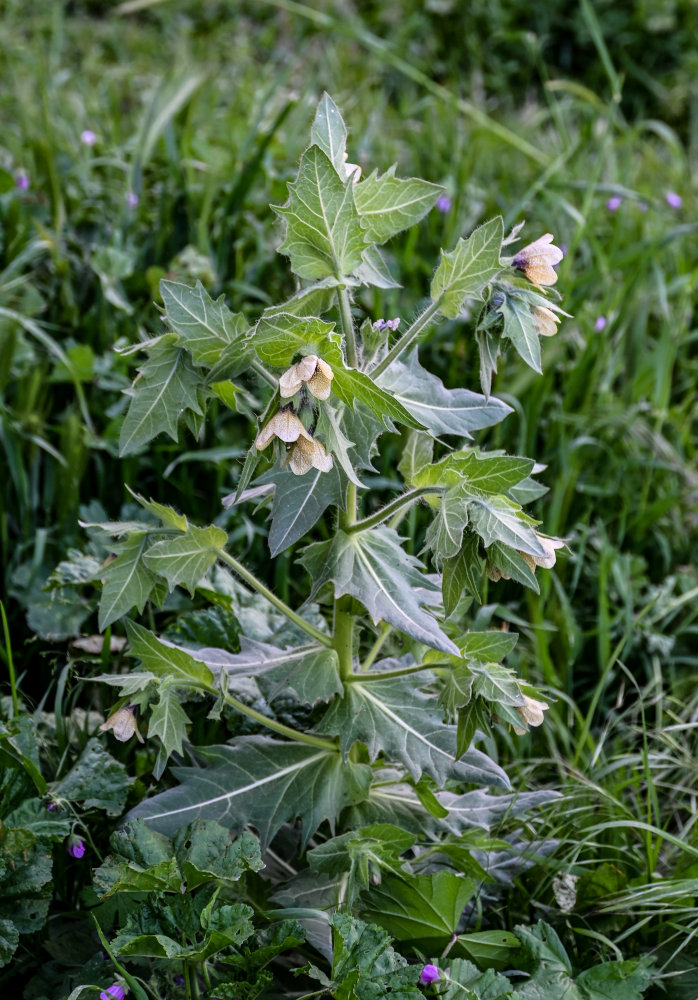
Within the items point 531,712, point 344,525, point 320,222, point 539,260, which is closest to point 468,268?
point 539,260

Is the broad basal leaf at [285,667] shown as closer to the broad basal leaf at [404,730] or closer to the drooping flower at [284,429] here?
the broad basal leaf at [404,730]

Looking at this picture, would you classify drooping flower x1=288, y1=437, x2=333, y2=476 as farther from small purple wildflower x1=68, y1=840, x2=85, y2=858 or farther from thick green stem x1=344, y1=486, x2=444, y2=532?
small purple wildflower x1=68, y1=840, x2=85, y2=858

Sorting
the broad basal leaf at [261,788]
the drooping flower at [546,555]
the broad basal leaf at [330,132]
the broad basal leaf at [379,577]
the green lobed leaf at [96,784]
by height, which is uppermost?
the broad basal leaf at [330,132]

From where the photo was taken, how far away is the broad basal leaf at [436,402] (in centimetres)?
170

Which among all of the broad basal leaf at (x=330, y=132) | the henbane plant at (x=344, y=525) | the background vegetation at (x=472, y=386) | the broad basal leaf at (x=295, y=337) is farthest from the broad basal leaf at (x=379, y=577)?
the broad basal leaf at (x=330, y=132)

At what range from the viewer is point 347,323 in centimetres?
157

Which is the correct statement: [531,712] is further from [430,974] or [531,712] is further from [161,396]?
[161,396]

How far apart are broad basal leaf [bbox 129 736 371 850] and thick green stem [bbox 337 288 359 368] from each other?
0.69 m

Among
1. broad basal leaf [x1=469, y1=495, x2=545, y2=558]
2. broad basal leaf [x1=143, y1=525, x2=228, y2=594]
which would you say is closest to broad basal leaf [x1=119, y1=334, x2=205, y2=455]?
broad basal leaf [x1=143, y1=525, x2=228, y2=594]

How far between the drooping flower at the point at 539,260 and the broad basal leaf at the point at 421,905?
0.99 meters

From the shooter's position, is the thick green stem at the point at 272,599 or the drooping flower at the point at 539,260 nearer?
the drooping flower at the point at 539,260

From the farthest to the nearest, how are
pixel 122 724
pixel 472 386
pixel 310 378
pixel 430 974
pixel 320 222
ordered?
pixel 472 386
pixel 122 724
pixel 430 974
pixel 320 222
pixel 310 378

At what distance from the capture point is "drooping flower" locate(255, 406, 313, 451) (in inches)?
54.6

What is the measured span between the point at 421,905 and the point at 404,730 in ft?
0.99
